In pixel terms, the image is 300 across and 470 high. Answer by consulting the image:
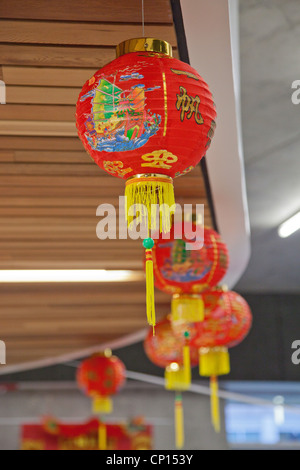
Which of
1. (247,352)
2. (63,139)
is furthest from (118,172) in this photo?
(247,352)

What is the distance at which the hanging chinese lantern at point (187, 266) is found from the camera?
11.2 ft

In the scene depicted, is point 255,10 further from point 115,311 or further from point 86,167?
point 115,311

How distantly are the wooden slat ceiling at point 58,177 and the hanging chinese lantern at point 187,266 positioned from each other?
38 centimetres

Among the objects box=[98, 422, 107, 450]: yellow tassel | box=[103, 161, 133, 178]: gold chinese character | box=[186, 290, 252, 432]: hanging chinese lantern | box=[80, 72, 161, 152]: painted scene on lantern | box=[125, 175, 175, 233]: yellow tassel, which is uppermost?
box=[98, 422, 107, 450]: yellow tassel

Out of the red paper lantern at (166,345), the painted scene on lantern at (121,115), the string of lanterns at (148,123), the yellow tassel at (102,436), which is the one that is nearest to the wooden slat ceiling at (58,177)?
the red paper lantern at (166,345)

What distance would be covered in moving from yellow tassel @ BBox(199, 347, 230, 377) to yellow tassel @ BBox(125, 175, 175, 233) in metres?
3.07

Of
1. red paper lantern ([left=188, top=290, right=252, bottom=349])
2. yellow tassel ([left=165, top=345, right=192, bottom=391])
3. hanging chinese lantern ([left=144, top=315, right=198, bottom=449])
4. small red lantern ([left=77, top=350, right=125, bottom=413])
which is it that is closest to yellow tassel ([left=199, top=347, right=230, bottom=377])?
red paper lantern ([left=188, top=290, right=252, bottom=349])

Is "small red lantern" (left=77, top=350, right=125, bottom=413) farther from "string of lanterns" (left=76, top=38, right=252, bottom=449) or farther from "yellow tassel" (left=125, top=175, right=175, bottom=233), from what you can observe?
"yellow tassel" (left=125, top=175, right=175, bottom=233)

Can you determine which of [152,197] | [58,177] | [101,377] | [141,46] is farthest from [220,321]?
[141,46]

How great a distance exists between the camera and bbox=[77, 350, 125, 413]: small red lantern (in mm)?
6648

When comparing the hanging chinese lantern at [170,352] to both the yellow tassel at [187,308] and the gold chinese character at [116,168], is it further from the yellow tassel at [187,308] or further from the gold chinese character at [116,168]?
the gold chinese character at [116,168]

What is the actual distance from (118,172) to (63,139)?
120 cm

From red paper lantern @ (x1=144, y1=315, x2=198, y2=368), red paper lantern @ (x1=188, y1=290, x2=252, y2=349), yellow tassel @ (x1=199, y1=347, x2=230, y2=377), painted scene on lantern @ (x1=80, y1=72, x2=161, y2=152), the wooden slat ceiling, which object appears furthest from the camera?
red paper lantern @ (x1=144, y1=315, x2=198, y2=368)

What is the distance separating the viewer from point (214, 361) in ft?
16.3
